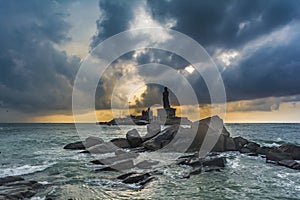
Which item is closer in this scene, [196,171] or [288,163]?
[196,171]

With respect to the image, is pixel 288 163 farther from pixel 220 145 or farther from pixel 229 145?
pixel 229 145

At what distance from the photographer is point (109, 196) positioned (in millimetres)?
13719

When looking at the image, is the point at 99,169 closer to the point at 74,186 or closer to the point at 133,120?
the point at 74,186

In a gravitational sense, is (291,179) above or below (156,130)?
below

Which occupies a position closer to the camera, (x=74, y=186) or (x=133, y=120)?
(x=74, y=186)

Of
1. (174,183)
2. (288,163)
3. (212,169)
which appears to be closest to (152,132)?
(212,169)

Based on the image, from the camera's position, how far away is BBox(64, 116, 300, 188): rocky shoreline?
20.9m

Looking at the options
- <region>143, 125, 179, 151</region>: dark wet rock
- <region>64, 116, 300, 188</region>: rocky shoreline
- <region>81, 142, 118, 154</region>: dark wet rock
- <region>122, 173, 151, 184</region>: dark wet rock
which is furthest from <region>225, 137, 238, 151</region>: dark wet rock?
<region>122, 173, 151, 184</region>: dark wet rock

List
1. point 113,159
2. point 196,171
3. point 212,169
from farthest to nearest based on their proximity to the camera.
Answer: point 113,159 < point 212,169 < point 196,171

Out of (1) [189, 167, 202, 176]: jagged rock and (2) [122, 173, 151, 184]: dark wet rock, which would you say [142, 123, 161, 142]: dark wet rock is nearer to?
(1) [189, 167, 202, 176]: jagged rock

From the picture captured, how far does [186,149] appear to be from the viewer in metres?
30.5

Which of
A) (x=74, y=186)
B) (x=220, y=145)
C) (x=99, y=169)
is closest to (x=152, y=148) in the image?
(x=220, y=145)

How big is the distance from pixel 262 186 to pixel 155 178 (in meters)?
6.89

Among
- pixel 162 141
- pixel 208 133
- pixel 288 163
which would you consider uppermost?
pixel 208 133
